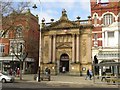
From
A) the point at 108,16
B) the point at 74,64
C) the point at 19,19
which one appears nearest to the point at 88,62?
the point at 74,64

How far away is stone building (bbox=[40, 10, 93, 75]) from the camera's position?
56031mm

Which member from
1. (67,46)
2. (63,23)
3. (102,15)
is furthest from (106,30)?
(63,23)

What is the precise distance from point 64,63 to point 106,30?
478 inches

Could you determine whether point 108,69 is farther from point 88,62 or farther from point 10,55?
point 10,55

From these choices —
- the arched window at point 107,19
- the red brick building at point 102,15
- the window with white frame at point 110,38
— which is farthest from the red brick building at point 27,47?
the window with white frame at point 110,38

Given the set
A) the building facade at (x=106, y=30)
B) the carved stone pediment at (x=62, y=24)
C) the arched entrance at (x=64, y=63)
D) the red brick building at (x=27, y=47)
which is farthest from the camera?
the arched entrance at (x=64, y=63)

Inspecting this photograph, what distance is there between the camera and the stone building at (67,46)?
5603 centimetres

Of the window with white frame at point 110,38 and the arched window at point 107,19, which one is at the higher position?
the arched window at point 107,19

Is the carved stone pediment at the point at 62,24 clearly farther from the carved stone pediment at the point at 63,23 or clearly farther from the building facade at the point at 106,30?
the building facade at the point at 106,30

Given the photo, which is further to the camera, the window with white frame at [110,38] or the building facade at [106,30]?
the window with white frame at [110,38]

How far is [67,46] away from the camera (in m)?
58.2

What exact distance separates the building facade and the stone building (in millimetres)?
1557

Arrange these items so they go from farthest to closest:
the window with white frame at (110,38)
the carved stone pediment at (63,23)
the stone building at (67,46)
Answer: the carved stone pediment at (63,23)
the stone building at (67,46)
the window with white frame at (110,38)

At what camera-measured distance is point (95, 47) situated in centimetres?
5453
